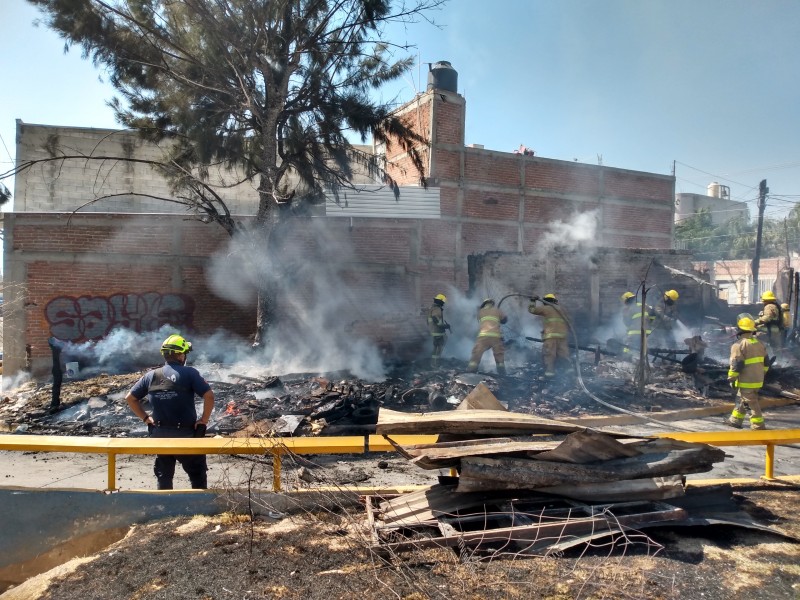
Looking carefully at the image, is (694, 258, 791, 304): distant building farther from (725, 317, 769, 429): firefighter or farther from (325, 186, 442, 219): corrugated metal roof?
(725, 317, 769, 429): firefighter

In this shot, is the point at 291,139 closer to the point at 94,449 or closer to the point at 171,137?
the point at 171,137

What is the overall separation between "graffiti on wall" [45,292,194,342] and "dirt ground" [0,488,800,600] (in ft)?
33.8

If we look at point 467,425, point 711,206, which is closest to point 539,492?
point 467,425

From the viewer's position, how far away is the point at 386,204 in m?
16.3

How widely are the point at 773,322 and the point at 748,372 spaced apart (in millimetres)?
6166

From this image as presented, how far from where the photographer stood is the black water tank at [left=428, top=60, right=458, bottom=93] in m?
19.1

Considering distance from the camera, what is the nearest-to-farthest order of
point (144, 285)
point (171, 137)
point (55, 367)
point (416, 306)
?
point (55, 367), point (171, 137), point (144, 285), point (416, 306)

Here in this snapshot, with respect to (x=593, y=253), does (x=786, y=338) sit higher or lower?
lower

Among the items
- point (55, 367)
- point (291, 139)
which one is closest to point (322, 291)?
point (291, 139)

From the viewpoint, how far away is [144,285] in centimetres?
1321

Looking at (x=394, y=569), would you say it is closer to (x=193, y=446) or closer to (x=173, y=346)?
(x=193, y=446)

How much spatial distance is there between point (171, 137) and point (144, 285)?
141 inches

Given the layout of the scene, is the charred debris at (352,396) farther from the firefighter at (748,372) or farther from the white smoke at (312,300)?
the firefighter at (748,372)

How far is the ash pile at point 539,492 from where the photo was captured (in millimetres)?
3164
